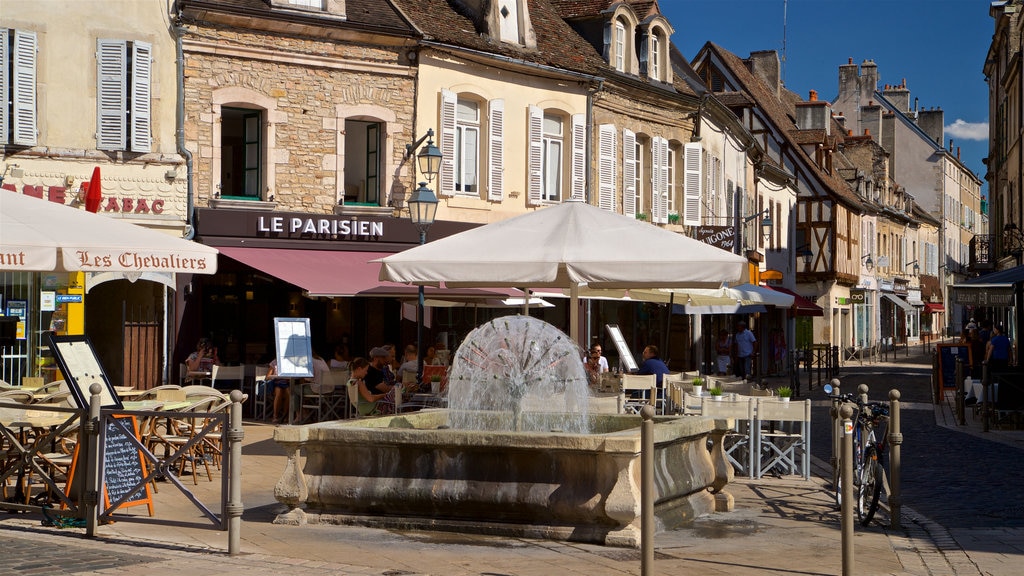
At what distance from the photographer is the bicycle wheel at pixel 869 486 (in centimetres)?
942

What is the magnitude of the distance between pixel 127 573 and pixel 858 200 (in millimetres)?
44620

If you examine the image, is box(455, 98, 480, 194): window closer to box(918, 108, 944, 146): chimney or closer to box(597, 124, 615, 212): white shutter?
box(597, 124, 615, 212): white shutter

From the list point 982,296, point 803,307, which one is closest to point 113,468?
point 982,296

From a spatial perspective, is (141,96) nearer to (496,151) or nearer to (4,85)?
(4,85)

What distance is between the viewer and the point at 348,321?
21.2 meters

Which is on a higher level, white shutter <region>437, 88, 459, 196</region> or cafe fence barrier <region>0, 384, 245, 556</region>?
white shutter <region>437, 88, 459, 196</region>

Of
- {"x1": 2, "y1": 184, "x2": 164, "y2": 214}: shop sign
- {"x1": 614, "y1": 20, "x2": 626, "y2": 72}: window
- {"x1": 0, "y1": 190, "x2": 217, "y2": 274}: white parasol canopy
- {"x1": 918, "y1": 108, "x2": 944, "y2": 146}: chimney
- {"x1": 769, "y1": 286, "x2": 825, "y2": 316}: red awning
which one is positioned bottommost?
{"x1": 0, "y1": 190, "x2": 217, "y2": 274}: white parasol canopy

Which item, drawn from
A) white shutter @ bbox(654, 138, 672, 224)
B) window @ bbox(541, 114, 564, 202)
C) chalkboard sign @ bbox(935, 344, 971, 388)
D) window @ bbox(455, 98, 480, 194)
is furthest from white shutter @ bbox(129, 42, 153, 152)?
chalkboard sign @ bbox(935, 344, 971, 388)

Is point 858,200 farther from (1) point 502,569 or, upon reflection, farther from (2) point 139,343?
(1) point 502,569

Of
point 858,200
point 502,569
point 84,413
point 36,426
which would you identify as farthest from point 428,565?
point 858,200

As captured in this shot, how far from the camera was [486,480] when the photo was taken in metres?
8.53

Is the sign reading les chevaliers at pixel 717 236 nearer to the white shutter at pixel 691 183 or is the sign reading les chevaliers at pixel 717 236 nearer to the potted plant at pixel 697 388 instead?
the white shutter at pixel 691 183

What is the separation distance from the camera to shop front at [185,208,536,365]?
18812 millimetres

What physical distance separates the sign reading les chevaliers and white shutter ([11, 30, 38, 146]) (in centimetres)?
1409
